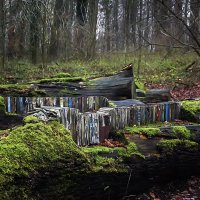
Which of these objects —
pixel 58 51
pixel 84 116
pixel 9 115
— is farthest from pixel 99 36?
pixel 84 116

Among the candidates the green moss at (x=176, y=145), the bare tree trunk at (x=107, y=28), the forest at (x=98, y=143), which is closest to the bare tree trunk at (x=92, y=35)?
the bare tree trunk at (x=107, y=28)

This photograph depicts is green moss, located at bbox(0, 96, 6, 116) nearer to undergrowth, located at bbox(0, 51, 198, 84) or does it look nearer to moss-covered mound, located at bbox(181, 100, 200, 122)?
moss-covered mound, located at bbox(181, 100, 200, 122)

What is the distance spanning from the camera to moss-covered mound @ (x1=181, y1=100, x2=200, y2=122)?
6617mm

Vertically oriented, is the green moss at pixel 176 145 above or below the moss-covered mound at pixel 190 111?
below

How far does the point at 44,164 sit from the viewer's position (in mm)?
3875

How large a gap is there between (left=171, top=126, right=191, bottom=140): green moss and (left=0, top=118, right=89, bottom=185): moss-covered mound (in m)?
1.76

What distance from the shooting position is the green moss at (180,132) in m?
5.39

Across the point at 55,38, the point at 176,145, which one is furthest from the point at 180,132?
the point at 55,38

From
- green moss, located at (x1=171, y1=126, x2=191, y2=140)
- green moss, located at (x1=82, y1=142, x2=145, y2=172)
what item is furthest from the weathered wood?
green moss, located at (x1=82, y1=142, x2=145, y2=172)

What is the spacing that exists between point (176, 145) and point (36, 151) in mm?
2236

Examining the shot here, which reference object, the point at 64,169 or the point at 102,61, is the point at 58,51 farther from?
the point at 64,169

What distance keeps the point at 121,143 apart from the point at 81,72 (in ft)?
37.1

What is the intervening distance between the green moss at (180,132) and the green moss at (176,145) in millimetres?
107

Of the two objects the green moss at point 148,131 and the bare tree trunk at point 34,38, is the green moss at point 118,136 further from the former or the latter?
the bare tree trunk at point 34,38
